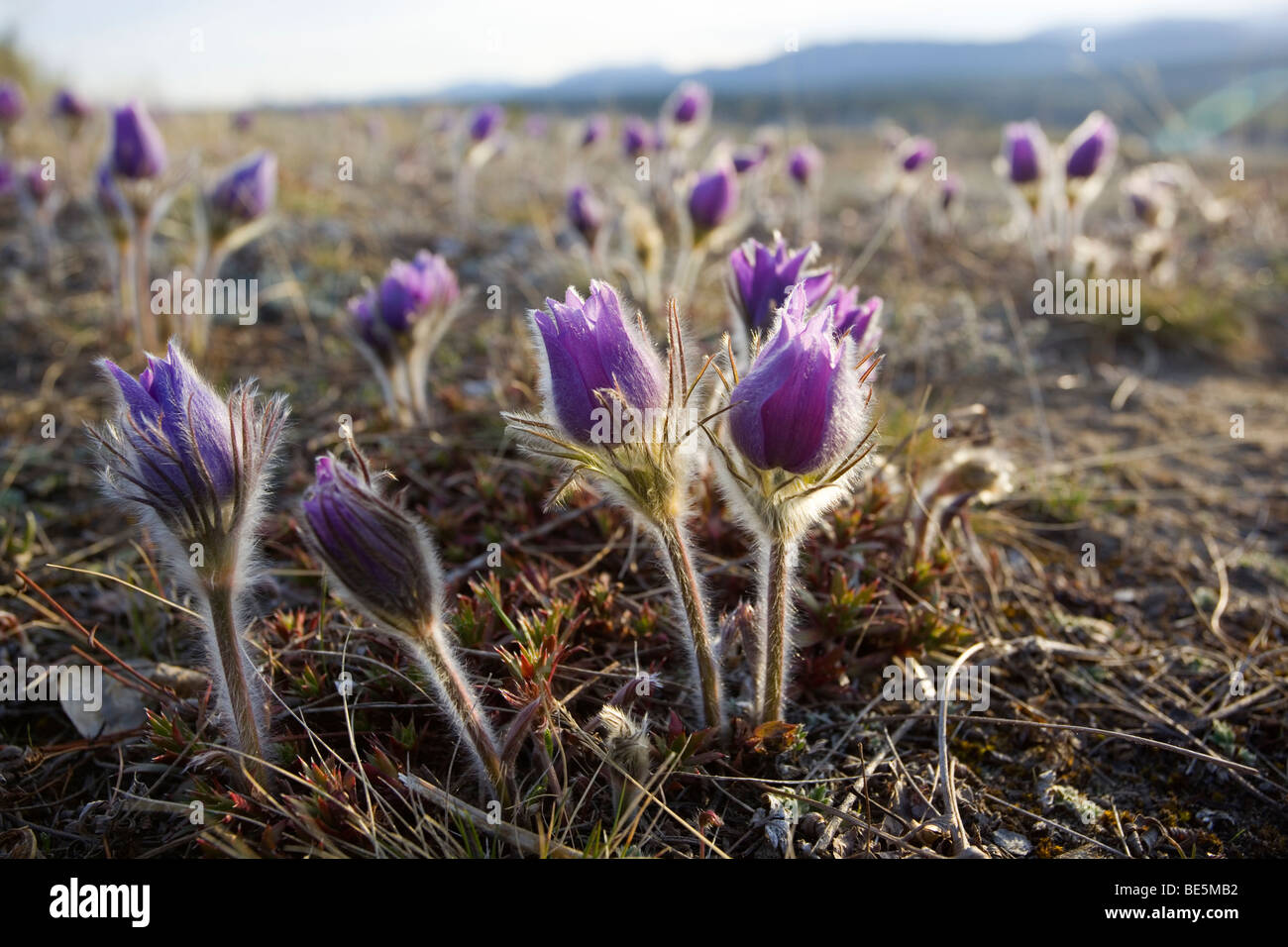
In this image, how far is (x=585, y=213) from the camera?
4.77 m

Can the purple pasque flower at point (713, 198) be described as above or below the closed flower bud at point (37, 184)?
below

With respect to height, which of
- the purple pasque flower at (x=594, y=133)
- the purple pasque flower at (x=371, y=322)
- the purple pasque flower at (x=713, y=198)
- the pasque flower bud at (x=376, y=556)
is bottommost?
the pasque flower bud at (x=376, y=556)

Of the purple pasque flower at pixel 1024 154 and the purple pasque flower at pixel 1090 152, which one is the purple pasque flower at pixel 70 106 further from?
the purple pasque flower at pixel 1090 152

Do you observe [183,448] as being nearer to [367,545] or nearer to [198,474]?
[198,474]

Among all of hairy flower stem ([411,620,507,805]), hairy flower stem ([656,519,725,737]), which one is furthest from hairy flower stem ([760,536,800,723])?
hairy flower stem ([411,620,507,805])

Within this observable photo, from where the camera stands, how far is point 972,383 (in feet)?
16.3

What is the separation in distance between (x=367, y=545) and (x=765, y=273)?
4.33 ft

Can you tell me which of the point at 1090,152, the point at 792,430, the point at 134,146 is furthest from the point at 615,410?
the point at 1090,152

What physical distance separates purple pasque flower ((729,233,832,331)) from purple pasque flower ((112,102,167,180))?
10.6 feet

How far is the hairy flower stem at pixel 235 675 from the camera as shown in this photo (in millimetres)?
1933

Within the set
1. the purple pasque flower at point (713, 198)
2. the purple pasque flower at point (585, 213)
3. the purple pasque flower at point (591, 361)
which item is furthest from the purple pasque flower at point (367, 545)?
the purple pasque flower at point (585, 213)

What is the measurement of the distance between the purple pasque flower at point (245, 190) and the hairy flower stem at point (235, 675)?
297 centimetres

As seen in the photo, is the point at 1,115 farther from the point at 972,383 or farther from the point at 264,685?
the point at 972,383

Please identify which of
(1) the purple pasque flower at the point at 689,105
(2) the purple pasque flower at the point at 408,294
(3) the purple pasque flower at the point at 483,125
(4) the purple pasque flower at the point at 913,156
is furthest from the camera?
(3) the purple pasque flower at the point at 483,125
